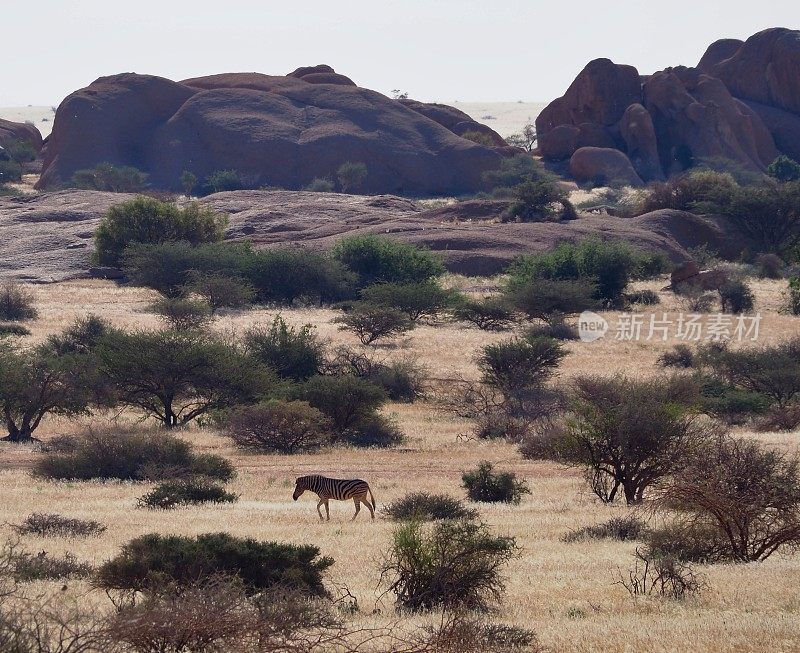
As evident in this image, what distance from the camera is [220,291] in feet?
119

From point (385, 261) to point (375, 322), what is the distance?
1118 cm

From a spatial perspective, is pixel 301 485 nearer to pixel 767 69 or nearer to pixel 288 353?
pixel 288 353

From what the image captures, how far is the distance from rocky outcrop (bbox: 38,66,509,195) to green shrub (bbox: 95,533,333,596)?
226 feet

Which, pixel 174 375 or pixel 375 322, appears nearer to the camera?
pixel 174 375

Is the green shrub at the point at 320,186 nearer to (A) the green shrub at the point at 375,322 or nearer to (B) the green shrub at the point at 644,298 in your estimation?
(B) the green shrub at the point at 644,298

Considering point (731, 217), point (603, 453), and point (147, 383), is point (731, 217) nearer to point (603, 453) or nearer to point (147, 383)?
point (147, 383)

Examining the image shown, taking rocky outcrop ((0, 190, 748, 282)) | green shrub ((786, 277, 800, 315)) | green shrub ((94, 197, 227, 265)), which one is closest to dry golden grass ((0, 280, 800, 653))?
green shrub ((786, 277, 800, 315))

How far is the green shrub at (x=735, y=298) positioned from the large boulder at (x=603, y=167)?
41.4m

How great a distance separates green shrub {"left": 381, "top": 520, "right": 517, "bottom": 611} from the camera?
8031 mm

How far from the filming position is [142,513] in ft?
42.8

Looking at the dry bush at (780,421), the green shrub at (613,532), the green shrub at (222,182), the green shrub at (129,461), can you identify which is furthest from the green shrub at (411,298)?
the green shrub at (222,182)

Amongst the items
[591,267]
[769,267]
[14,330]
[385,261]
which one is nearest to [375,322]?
[14,330]

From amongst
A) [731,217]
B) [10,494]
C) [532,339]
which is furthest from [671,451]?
[731,217]

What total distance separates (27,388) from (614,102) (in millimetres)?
70173
